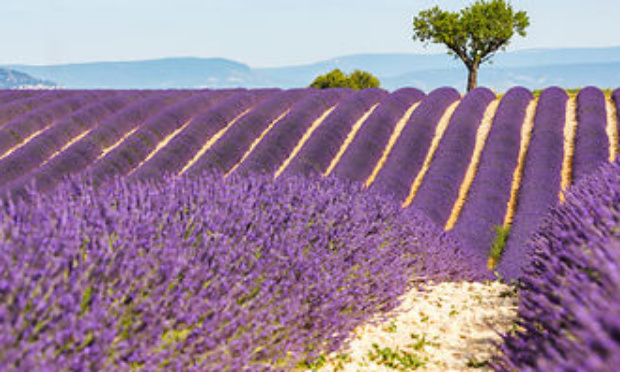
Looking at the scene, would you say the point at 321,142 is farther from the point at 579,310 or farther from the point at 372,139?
the point at 579,310

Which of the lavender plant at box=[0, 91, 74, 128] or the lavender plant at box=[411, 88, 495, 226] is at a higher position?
the lavender plant at box=[0, 91, 74, 128]

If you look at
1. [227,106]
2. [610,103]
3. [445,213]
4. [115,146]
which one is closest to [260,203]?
[445,213]

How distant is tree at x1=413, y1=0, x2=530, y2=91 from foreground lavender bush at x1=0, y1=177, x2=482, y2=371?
92.6 ft

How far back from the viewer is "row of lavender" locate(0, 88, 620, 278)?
15.3 metres

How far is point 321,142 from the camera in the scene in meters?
17.9

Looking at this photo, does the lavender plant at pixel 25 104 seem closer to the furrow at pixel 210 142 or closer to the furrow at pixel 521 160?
the furrow at pixel 210 142

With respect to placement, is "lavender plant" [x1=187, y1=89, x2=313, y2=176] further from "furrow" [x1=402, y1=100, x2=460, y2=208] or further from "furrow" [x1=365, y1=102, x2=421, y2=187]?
"furrow" [x1=402, y1=100, x2=460, y2=208]

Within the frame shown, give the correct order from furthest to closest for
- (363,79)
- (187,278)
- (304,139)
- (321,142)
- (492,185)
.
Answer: (363,79) < (304,139) < (321,142) < (492,185) < (187,278)

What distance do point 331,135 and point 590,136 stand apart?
7.87m

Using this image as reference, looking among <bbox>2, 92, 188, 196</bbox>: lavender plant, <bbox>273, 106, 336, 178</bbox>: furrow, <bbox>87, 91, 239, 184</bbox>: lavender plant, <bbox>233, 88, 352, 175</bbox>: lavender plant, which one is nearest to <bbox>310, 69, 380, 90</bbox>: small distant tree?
<bbox>87, 91, 239, 184</bbox>: lavender plant

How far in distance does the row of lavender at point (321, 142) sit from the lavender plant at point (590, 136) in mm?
53

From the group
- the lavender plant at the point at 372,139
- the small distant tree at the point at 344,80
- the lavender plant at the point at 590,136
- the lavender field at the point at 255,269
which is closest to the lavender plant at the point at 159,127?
the lavender field at the point at 255,269

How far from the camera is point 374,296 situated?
5.66 m

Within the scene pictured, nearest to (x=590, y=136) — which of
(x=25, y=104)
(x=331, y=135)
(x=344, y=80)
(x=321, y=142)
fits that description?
(x=331, y=135)
